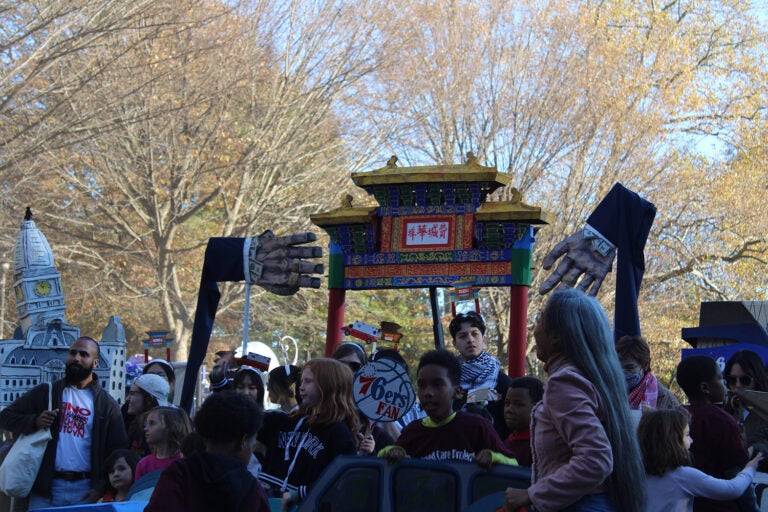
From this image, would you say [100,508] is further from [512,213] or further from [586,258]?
[512,213]

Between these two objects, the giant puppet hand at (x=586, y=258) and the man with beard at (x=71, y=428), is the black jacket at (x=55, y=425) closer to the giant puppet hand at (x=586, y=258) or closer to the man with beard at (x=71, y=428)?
the man with beard at (x=71, y=428)

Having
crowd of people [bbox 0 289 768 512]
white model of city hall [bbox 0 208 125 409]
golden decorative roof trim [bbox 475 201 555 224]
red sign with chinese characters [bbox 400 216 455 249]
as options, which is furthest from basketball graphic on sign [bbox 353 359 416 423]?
red sign with chinese characters [bbox 400 216 455 249]

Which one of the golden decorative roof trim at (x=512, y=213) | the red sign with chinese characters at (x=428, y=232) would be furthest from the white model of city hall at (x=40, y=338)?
the golden decorative roof trim at (x=512, y=213)

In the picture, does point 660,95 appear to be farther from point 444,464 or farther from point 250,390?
point 444,464

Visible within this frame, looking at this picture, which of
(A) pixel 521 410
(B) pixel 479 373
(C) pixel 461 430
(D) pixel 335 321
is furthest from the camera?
(D) pixel 335 321

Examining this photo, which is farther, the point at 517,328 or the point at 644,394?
the point at 517,328

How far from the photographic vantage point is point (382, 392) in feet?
20.2

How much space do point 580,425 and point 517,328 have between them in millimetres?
7218

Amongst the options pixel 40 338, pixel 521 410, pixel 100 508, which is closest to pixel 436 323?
pixel 40 338

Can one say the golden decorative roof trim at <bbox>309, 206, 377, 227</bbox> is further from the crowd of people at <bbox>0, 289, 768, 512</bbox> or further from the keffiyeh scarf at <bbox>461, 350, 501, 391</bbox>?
the keffiyeh scarf at <bbox>461, 350, 501, 391</bbox>

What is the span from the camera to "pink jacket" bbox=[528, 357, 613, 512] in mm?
3438

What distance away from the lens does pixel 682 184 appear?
76.0 ft

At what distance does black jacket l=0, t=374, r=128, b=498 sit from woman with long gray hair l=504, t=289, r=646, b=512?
5.09 m

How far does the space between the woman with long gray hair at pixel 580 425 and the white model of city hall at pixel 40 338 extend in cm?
655
